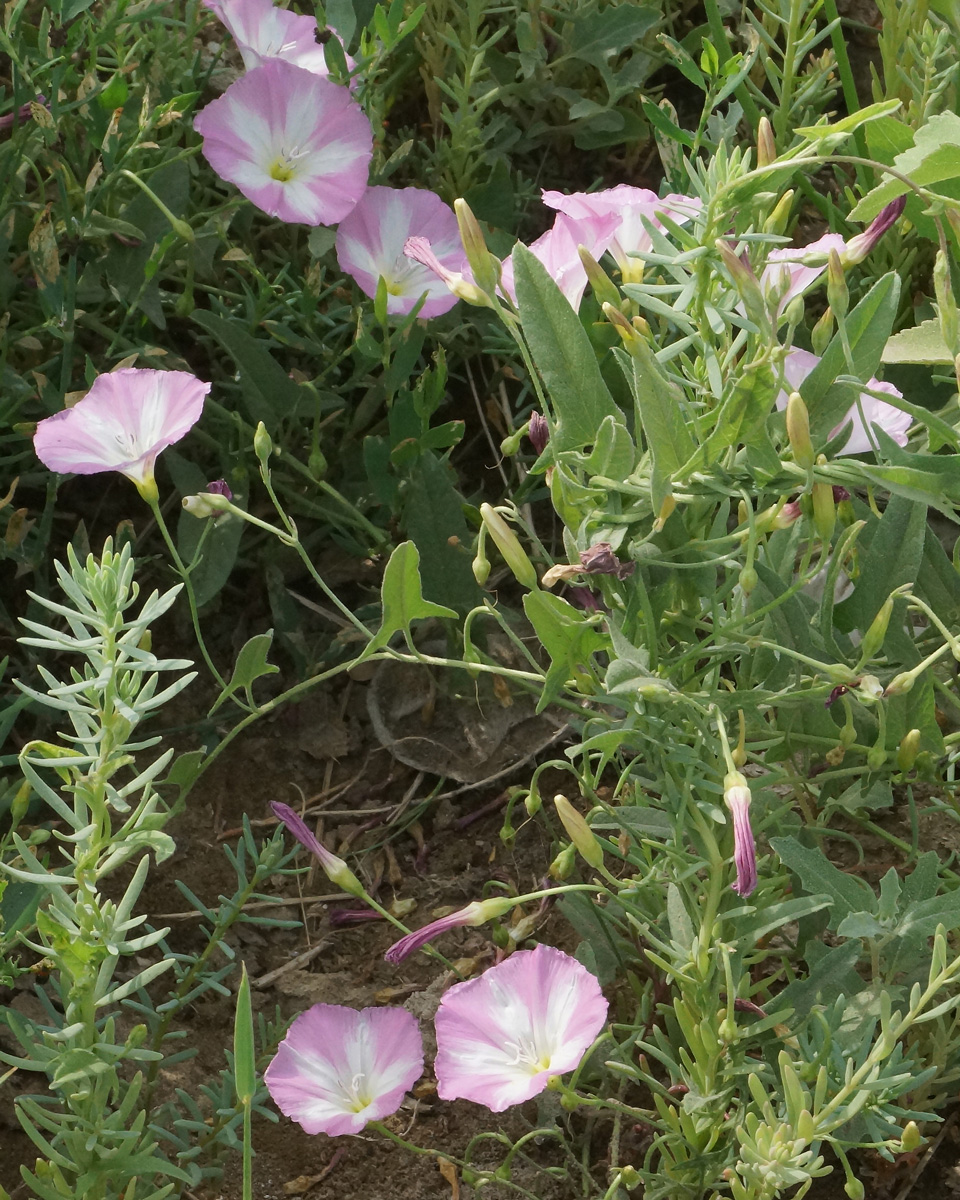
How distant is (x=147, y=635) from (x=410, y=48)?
0.97m

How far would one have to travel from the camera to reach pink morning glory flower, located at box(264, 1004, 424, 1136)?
98 centimetres

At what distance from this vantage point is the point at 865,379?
0.89 m

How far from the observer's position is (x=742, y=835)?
0.76 metres

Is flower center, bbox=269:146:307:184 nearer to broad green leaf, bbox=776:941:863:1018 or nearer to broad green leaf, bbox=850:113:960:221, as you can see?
broad green leaf, bbox=850:113:960:221

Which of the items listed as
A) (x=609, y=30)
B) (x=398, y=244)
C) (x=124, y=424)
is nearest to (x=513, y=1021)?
(x=124, y=424)

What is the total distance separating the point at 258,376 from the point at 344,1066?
2.16 ft

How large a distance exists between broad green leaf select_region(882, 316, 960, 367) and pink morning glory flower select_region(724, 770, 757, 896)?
0.48 meters

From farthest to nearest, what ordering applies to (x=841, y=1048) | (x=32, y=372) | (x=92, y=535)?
(x=92, y=535) → (x=32, y=372) → (x=841, y=1048)

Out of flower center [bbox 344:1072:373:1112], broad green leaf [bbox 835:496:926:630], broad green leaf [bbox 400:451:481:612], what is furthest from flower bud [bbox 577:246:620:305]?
flower center [bbox 344:1072:373:1112]

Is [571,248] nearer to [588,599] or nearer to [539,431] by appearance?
[539,431]

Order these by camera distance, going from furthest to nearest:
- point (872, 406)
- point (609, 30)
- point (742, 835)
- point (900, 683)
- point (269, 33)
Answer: point (609, 30)
point (269, 33)
point (872, 406)
point (900, 683)
point (742, 835)

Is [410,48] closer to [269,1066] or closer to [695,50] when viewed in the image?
[695,50]

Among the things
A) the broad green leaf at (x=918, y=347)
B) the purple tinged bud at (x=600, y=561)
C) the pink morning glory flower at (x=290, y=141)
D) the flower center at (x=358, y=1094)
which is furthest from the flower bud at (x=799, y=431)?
the pink morning glory flower at (x=290, y=141)

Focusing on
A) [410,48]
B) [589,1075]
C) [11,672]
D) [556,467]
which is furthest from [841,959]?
[410,48]
